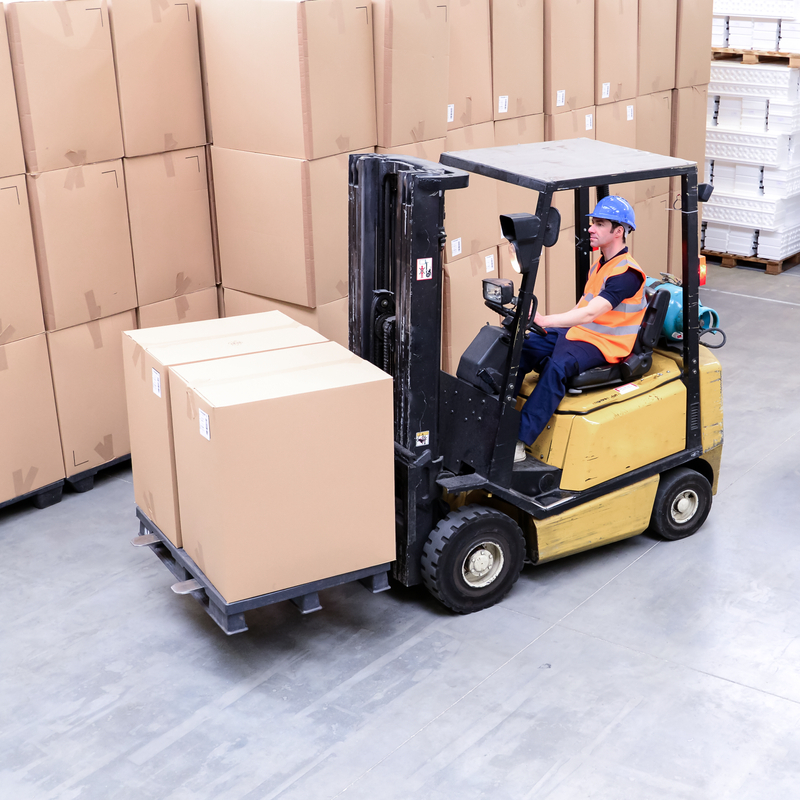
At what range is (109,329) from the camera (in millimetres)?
5129

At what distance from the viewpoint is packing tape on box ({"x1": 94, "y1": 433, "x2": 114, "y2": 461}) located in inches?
205

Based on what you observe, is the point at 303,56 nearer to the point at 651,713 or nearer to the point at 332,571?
the point at 332,571

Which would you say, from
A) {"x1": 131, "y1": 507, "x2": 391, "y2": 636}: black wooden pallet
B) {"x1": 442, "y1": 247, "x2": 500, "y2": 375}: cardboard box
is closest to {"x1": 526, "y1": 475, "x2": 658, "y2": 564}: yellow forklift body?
{"x1": 131, "y1": 507, "x2": 391, "y2": 636}: black wooden pallet

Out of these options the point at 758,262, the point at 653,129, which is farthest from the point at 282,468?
the point at 758,262

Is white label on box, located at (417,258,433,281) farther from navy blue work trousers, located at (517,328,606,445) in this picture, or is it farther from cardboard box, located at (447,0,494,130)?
cardboard box, located at (447,0,494,130)

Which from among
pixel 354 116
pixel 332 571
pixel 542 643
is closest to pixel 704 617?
pixel 542 643

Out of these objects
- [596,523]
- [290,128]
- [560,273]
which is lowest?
[596,523]

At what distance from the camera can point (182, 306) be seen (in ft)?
17.8

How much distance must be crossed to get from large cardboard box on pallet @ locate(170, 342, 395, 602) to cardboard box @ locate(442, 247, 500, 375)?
2090mm

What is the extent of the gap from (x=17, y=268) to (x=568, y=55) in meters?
3.79

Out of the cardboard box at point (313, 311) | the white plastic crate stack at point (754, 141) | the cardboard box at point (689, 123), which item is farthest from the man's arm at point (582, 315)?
the white plastic crate stack at point (754, 141)

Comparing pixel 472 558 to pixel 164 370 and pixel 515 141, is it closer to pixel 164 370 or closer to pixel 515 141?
pixel 164 370

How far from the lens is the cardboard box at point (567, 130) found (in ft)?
21.8

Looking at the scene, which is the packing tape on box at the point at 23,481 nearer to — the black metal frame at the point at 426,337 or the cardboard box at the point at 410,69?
the black metal frame at the point at 426,337
